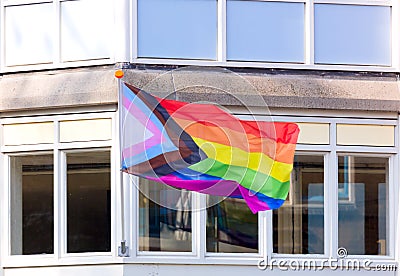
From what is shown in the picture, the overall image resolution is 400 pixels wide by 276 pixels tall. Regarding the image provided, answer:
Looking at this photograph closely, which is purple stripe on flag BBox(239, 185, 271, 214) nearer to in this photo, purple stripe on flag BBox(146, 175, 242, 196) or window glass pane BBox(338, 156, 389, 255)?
purple stripe on flag BBox(146, 175, 242, 196)

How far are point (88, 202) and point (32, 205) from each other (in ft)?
2.24

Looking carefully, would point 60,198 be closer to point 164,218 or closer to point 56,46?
point 164,218

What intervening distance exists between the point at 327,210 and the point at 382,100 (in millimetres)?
1335

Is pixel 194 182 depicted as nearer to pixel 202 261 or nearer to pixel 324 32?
pixel 202 261

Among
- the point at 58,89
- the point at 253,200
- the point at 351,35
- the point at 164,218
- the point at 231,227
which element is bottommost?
the point at 231,227

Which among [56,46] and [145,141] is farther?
[56,46]

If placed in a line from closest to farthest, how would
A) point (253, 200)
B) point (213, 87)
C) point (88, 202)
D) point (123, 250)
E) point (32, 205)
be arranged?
point (253, 200)
point (123, 250)
point (213, 87)
point (88, 202)
point (32, 205)

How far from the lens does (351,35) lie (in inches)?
527

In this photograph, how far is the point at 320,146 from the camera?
1317cm

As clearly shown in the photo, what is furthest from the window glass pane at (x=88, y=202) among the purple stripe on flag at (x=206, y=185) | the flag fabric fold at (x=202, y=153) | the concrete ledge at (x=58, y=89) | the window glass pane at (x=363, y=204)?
the window glass pane at (x=363, y=204)

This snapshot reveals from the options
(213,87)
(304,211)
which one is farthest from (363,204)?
(213,87)

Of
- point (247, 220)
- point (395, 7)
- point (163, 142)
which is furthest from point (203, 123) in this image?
point (395, 7)

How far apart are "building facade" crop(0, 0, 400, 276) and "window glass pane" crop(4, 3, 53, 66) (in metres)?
0.01

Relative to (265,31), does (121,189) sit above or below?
below
